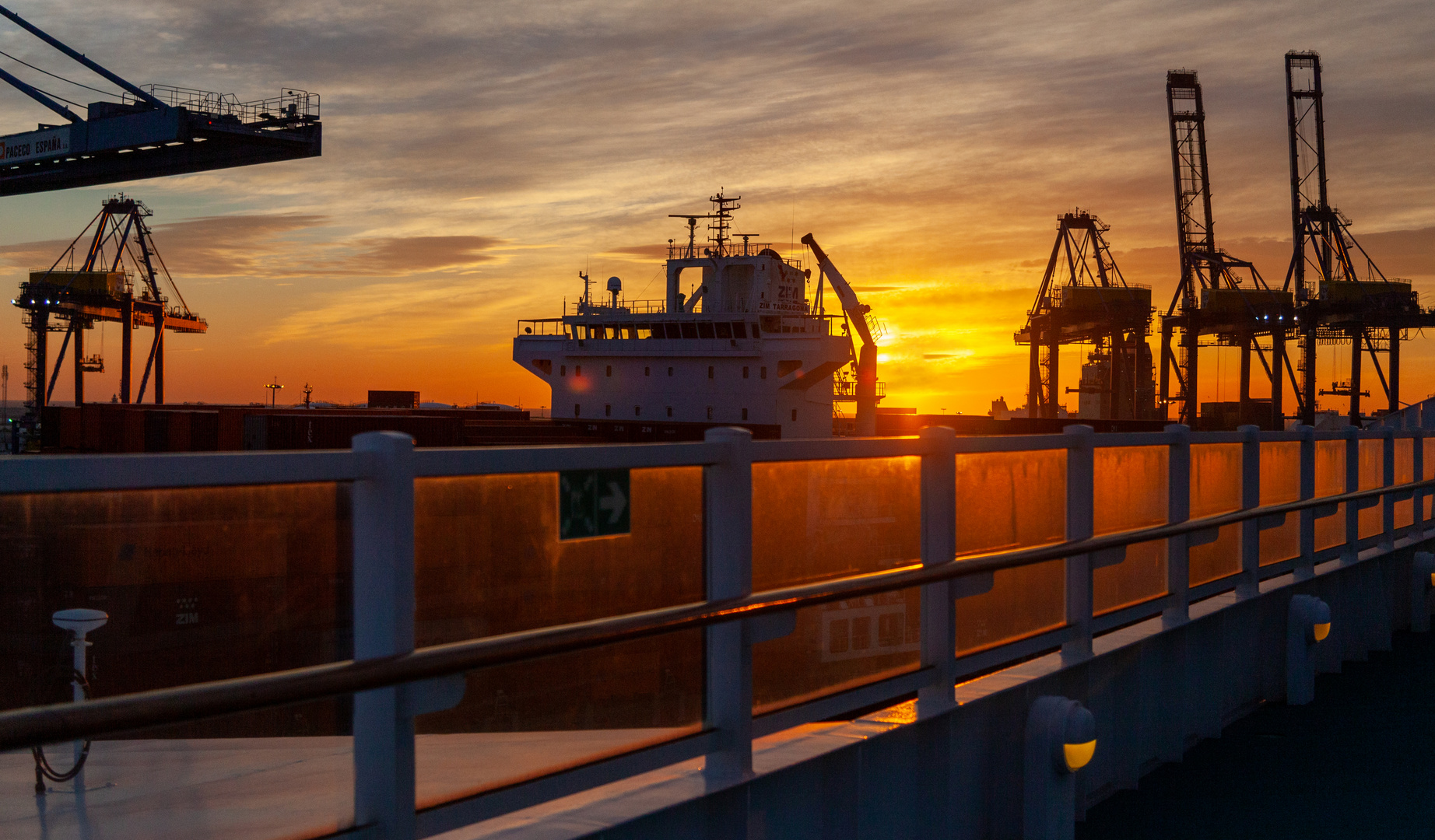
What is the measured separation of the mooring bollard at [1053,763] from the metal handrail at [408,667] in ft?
2.91

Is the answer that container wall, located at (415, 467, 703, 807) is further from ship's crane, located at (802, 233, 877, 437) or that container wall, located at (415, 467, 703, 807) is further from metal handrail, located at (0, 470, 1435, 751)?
ship's crane, located at (802, 233, 877, 437)

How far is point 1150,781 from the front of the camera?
7.04 m

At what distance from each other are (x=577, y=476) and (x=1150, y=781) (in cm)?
488

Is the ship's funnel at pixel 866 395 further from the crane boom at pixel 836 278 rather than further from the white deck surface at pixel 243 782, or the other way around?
the white deck surface at pixel 243 782

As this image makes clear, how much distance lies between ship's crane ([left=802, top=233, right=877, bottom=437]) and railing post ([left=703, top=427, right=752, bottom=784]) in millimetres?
43736

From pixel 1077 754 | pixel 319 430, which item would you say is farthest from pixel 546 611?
pixel 319 430

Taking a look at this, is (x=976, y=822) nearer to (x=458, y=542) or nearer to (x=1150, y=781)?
(x=1150, y=781)

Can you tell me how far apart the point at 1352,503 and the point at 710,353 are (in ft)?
116

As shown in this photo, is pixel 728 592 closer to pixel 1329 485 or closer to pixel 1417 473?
pixel 1329 485

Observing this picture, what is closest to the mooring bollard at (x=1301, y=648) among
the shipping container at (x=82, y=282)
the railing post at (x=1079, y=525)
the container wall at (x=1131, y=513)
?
the container wall at (x=1131, y=513)

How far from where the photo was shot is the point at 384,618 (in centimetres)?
308

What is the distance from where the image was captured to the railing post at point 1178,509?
794 cm

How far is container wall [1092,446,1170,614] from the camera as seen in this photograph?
7.46 metres

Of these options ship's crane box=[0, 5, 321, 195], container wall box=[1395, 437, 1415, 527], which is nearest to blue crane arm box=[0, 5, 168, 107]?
ship's crane box=[0, 5, 321, 195]
